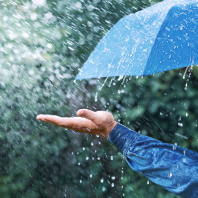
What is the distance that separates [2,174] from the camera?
3047 mm

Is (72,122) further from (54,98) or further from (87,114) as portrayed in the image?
→ (54,98)

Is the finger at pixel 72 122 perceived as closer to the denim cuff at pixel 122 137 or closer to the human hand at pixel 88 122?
the human hand at pixel 88 122

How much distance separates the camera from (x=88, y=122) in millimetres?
1303

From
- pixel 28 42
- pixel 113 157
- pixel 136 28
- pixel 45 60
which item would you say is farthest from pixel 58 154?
pixel 136 28

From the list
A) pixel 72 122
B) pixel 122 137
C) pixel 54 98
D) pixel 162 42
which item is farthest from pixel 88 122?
pixel 54 98

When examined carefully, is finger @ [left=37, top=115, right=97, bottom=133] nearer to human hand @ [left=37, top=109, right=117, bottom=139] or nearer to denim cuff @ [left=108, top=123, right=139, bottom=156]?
human hand @ [left=37, top=109, right=117, bottom=139]

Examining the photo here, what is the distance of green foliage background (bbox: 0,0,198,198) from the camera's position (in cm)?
287

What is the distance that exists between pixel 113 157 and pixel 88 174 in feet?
0.94

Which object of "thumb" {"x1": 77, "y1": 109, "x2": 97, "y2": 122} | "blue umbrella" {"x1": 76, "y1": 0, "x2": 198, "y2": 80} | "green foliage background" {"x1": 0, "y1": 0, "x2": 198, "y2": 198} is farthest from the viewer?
"green foliage background" {"x1": 0, "y1": 0, "x2": 198, "y2": 198}

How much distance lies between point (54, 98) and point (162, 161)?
1818 millimetres

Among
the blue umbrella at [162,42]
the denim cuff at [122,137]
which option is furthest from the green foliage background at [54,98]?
the denim cuff at [122,137]

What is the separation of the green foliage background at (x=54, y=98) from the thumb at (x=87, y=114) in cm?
146

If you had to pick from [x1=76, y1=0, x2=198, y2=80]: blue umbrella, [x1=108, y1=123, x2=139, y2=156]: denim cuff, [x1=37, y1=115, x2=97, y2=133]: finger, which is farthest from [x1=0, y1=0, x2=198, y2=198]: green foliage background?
[x1=37, y1=115, x2=97, y2=133]: finger

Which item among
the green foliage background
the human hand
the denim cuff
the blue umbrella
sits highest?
the blue umbrella
